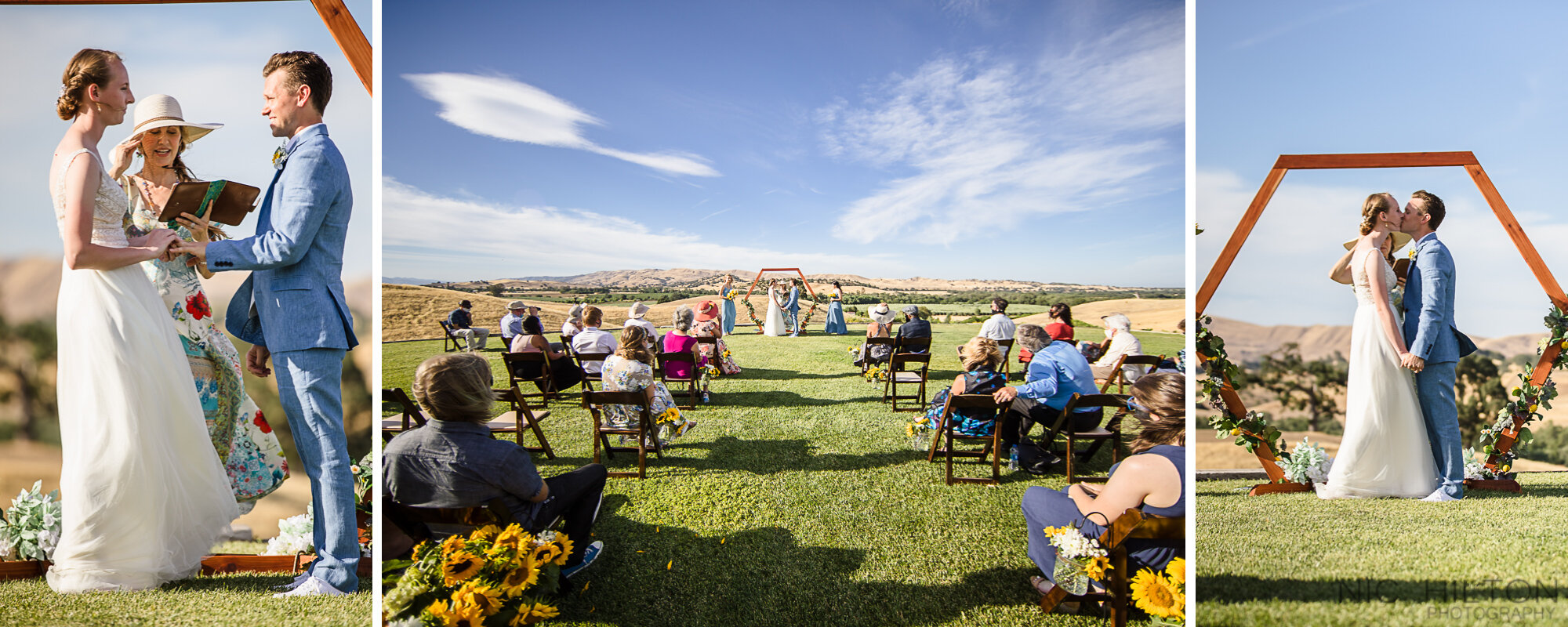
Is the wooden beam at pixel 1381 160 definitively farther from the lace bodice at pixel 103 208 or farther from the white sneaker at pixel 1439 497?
the lace bodice at pixel 103 208

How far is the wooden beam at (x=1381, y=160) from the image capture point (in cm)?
302

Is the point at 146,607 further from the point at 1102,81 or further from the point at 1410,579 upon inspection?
the point at 1102,81

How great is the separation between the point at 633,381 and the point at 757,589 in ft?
5.75

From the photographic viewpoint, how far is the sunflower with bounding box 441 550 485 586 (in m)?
1.58

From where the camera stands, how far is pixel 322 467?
184 cm

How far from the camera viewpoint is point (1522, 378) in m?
3.40

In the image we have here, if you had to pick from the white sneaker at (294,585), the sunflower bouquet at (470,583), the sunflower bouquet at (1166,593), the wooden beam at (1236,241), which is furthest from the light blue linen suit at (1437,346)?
the white sneaker at (294,585)

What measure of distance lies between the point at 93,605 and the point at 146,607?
19 centimetres

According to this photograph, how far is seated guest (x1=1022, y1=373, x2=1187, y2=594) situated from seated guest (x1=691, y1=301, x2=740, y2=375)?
4021 mm

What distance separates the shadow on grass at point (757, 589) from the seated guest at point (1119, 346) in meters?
3.60

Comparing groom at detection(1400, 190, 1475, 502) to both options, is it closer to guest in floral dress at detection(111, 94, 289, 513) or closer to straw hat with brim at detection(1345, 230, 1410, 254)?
straw hat with brim at detection(1345, 230, 1410, 254)

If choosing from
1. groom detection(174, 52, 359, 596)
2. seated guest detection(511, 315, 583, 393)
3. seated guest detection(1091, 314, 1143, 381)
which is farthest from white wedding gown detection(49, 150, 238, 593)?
seated guest detection(1091, 314, 1143, 381)

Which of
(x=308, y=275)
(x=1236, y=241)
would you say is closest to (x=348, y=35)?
(x=308, y=275)

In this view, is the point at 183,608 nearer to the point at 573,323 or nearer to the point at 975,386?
the point at 975,386
